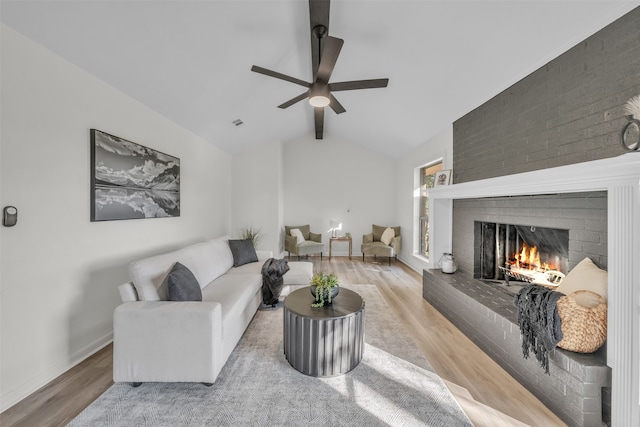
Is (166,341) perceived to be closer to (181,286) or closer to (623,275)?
(181,286)

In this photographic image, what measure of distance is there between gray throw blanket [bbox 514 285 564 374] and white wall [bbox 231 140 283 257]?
5.04 meters

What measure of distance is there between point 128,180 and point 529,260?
435 cm

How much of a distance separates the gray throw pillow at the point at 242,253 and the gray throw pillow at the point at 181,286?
5.22 feet

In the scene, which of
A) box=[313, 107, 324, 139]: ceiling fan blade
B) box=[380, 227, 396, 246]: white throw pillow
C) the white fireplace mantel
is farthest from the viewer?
box=[380, 227, 396, 246]: white throw pillow

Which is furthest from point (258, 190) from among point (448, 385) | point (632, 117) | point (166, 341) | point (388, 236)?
point (632, 117)

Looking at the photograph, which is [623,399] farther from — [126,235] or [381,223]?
[381,223]

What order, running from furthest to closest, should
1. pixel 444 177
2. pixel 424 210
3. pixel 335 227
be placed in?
pixel 335 227 < pixel 424 210 < pixel 444 177

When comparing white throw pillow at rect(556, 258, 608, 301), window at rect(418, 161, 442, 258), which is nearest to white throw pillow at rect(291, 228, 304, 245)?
window at rect(418, 161, 442, 258)

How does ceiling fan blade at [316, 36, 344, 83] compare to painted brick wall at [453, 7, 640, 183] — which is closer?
painted brick wall at [453, 7, 640, 183]

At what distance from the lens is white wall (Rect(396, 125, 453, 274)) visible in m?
4.34

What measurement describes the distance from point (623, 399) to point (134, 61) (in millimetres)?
4320

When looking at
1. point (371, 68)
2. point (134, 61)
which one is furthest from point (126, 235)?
point (371, 68)

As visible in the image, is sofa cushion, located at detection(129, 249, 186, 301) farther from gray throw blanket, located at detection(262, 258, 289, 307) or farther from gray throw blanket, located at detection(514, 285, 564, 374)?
gray throw blanket, located at detection(514, 285, 564, 374)

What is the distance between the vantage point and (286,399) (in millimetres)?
1841
